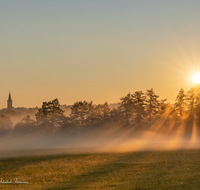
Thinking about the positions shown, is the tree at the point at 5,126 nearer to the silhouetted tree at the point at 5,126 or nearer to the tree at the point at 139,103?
the silhouetted tree at the point at 5,126

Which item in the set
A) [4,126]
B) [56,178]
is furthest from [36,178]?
[4,126]

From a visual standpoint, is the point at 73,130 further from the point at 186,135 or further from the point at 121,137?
the point at 186,135

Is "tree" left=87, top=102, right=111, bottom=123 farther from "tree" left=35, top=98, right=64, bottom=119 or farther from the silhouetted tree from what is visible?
the silhouetted tree

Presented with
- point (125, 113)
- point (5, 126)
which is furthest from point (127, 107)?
point (5, 126)

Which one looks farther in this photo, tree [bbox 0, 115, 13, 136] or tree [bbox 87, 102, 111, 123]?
tree [bbox 0, 115, 13, 136]

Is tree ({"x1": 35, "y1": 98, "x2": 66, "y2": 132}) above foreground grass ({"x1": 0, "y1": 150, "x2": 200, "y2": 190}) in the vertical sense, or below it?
above

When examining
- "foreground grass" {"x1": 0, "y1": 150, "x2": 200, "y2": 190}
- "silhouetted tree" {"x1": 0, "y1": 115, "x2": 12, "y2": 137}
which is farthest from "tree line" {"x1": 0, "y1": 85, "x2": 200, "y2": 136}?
"foreground grass" {"x1": 0, "y1": 150, "x2": 200, "y2": 190}

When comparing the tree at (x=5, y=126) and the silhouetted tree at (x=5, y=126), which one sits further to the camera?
the tree at (x=5, y=126)

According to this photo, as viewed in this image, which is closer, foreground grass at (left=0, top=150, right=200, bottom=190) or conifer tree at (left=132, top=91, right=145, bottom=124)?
foreground grass at (left=0, top=150, right=200, bottom=190)

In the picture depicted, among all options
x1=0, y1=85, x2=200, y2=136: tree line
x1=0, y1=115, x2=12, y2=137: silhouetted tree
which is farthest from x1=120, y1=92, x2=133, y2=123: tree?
x1=0, y1=115, x2=12, y2=137: silhouetted tree

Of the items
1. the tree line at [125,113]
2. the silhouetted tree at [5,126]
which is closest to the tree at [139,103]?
the tree line at [125,113]

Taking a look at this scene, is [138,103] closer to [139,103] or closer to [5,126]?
[139,103]

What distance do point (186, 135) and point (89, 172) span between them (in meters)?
65.0

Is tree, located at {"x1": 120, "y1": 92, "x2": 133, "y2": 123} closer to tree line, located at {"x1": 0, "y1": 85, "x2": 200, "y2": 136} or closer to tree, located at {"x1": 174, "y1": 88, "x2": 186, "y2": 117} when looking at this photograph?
tree line, located at {"x1": 0, "y1": 85, "x2": 200, "y2": 136}
